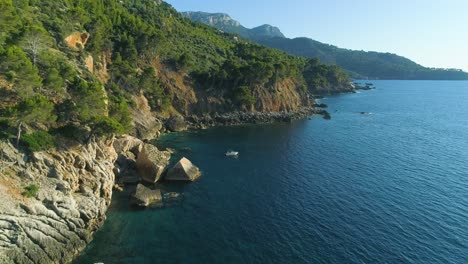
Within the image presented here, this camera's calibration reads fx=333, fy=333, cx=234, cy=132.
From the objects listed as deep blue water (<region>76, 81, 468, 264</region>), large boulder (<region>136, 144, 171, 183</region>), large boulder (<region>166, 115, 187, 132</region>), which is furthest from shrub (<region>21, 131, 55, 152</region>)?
large boulder (<region>166, 115, 187, 132</region>)

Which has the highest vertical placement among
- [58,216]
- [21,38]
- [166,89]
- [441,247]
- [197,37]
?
[197,37]

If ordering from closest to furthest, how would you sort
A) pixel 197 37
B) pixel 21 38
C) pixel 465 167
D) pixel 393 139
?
pixel 21 38 < pixel 465 167 < pixel 393 139 < pixel 197 37

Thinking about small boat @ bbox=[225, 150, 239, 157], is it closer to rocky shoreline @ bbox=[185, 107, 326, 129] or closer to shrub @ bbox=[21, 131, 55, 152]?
rocky shoreline @ bbox=[185, 107, 326, 129]

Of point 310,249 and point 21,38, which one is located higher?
point 21,38

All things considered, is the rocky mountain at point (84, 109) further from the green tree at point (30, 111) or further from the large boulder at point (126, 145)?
the large boulder at point (126, 145)

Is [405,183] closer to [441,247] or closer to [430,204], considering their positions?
[430,204]

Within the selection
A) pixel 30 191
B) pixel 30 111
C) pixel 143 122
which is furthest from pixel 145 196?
pixel 143 122

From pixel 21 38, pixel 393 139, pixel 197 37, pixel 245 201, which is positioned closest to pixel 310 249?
pixel 245 201
